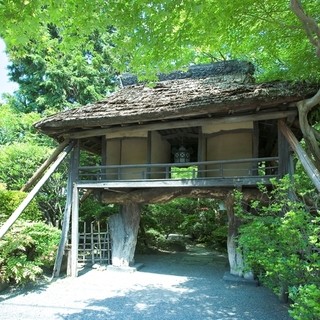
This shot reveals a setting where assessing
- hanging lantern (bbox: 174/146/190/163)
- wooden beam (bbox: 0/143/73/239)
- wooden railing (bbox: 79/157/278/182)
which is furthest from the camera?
hanging lantern (bbox: 174/146/190/163)

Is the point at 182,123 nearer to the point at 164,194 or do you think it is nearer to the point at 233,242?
the point at 164,194

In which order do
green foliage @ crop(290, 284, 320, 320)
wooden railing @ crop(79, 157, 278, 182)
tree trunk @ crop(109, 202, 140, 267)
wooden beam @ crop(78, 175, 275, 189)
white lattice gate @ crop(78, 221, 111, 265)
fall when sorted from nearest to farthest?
green foliage @ crop(290, 284, 320, 320) < wooden beam @ crop(78, 175, 275, 189) < wooden railing @ crop(79, 157, 278, 182) < tree trunk @ crop(109, 202, 140, 267) < white lattice gate @ crop(78, 221, 111, 265)

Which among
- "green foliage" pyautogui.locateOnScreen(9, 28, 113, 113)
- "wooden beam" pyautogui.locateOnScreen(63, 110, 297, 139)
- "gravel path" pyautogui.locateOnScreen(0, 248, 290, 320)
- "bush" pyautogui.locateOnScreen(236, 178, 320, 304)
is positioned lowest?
"gravel path" pyautogui.locateOnScreen(0, 248, 290, 320)

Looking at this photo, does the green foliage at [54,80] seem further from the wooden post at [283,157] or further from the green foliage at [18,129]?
the wooden post at [283,157]

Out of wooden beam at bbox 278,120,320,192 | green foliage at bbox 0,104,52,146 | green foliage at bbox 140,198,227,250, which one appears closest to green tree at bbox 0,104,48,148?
green foliage at bbox 0,104,52,146

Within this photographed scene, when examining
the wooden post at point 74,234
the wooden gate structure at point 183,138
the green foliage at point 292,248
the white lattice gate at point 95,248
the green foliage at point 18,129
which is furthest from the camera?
the green foliage at point 18,129

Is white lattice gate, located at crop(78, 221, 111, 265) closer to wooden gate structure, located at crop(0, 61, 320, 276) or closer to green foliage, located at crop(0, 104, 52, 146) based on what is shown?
wooden gate structure, located at crop(0, 61, 320, 276)

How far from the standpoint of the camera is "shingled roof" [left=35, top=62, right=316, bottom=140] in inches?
259

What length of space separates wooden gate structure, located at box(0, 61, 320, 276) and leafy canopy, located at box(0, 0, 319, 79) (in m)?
1.02

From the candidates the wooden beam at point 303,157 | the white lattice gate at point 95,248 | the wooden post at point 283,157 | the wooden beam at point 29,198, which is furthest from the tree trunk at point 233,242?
the wooden beam at point 29,198

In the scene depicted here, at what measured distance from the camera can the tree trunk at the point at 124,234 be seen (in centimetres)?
922

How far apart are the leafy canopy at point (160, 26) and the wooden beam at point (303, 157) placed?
1226 mm

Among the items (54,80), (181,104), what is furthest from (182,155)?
(54,80)

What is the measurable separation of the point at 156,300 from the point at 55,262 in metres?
3.40
